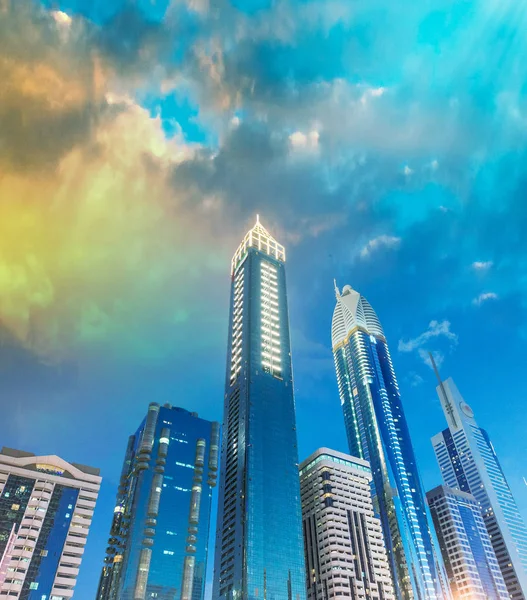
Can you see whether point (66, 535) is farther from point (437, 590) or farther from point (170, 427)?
point (437, 590)

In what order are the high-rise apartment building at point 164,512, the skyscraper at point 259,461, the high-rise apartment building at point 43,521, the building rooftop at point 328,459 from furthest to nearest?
the building rooftop at point 328,459, the high-rise apartment building at point 164,512, the skyscraper at point 259,461, the high-rise apartment building at point 43,521

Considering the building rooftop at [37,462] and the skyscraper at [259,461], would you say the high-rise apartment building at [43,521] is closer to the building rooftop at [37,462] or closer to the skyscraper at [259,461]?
the building rooftop at [37,462]

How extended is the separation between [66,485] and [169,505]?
30.4m

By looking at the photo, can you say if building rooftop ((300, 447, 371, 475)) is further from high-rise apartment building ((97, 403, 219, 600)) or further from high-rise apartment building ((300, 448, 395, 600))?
high-rise apartment building ((97, 403, 219, 600))

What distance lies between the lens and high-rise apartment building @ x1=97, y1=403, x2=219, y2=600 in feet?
437

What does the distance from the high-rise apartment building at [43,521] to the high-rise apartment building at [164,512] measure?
13.2m

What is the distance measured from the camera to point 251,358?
16538cm

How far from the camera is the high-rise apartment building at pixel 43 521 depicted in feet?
394

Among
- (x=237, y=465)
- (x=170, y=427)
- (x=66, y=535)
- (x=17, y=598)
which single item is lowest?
(x=17, y=598)

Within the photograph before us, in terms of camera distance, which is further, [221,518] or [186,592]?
[221,518]

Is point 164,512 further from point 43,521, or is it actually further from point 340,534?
point 340,534

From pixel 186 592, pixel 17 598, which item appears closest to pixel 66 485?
pixel 17 598

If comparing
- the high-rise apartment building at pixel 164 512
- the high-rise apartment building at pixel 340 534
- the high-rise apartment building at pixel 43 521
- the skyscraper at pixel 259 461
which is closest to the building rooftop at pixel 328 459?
the high-rise apartment building at pixel 340 534

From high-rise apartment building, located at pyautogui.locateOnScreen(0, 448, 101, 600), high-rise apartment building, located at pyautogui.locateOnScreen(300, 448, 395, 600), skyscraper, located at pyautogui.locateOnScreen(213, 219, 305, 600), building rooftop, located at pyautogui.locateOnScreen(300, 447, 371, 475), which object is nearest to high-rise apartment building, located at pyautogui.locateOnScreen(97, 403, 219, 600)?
skyscraper, located at pyautogui.locateOnScreen(213, 219, 305, 600)
